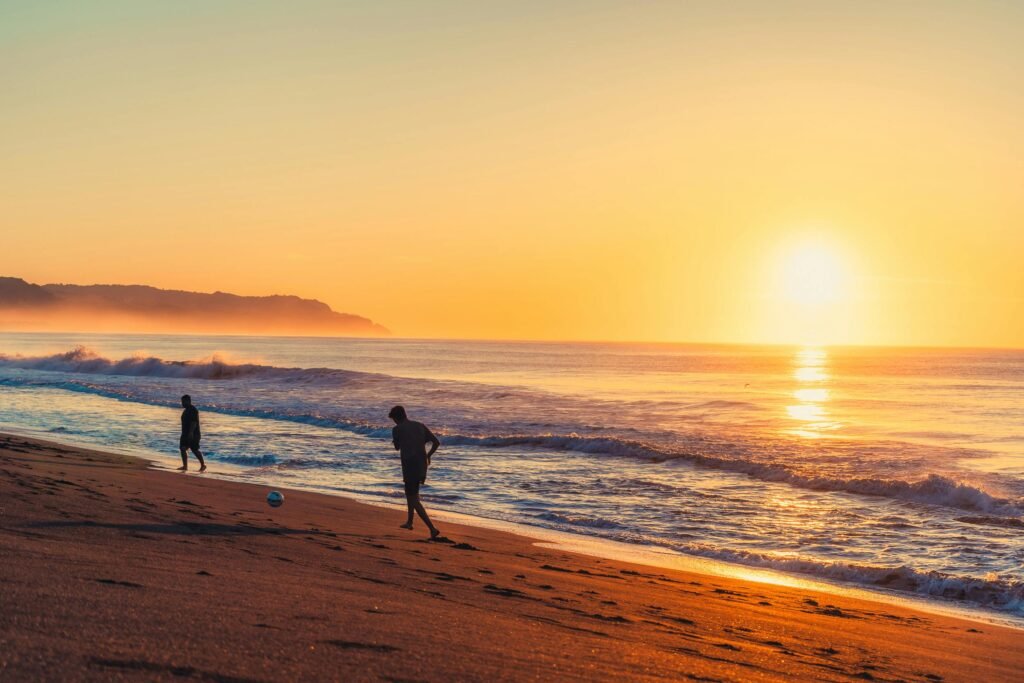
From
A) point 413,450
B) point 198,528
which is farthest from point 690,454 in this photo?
point 198,528

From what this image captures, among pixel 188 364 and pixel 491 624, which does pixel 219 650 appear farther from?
pixel 188 364

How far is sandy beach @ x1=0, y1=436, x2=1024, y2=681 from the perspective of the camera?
4906mm

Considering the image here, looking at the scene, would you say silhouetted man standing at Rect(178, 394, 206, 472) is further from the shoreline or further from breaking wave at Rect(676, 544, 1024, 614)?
breaking wave at Rect(676, 544, 1024, 614)

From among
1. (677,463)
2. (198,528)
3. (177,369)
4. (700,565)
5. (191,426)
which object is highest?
(191,426)

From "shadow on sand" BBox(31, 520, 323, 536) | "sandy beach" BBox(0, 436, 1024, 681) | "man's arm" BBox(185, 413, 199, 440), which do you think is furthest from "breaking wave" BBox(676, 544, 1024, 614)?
"man's arm" BBox(185, 413, 199, 440)

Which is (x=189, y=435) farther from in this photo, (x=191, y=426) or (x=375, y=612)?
(x=375, y=612)

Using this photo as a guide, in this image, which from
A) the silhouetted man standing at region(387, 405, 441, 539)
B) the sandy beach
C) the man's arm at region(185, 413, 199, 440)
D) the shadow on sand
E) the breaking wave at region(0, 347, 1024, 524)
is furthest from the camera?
the man's arm at region(185, 413, 199, 440)

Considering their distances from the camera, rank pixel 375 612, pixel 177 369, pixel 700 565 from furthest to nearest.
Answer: pixel 177 369, pixel 700 565, pixel 375 612

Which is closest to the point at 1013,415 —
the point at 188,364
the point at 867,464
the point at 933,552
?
the point at 867,464

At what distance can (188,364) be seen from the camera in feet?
238

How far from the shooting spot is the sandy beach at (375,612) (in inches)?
193

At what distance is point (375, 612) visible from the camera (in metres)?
6.59

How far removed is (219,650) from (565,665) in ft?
7.18

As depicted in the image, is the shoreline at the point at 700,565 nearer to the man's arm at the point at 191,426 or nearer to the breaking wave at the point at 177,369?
the man's arm at the point at 191,426
